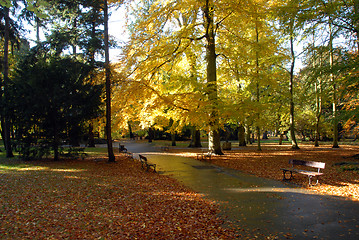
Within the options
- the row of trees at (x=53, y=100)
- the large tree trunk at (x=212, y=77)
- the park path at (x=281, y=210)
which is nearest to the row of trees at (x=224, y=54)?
the large tree trunk at (x=212, y=77)

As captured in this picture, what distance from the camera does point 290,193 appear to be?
24.1ft

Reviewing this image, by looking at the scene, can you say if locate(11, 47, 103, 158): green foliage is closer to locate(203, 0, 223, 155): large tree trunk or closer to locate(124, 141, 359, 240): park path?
Answer: locate(203, 0, 223, 155): large tree trunk

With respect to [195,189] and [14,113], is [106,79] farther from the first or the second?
[195,189]

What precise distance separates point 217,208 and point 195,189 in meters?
2.18

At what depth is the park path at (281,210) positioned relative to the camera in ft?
15.1

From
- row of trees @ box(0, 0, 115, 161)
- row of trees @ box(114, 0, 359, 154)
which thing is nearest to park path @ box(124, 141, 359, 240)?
row of trees @ box(114, 0, 359, 154)

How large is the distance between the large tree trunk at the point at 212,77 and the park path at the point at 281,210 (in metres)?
5.45

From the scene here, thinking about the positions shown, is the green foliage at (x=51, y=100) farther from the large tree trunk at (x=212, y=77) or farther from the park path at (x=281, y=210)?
the park path at (x=281, y=210)

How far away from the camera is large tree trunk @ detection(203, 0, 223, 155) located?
45.0 ft

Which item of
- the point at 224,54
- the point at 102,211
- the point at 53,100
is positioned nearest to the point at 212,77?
the point at 224,54

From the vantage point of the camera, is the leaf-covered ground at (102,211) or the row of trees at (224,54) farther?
the row of trees at (224,54)

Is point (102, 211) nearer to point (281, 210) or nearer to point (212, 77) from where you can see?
point (281, 210)

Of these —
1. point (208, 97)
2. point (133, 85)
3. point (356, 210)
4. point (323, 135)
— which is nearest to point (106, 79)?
point (133, 85)

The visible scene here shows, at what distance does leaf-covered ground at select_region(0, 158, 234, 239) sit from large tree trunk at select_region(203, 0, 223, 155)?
615cm
